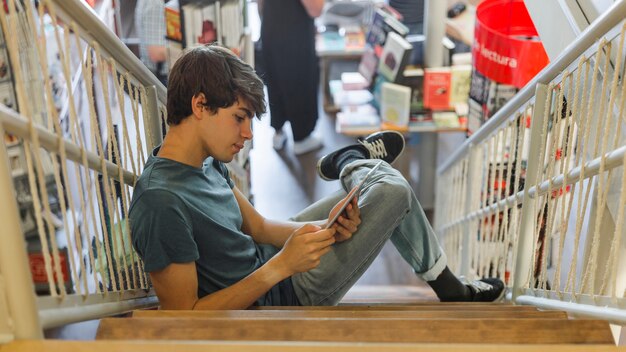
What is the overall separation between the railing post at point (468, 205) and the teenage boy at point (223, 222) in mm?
859

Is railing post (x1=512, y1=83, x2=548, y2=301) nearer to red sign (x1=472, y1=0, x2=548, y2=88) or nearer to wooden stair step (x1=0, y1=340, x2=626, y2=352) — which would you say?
red sign (x1=472, y1=0, x2=548, y2=88)

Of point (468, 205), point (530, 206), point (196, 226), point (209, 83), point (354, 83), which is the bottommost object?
point (468, 205)

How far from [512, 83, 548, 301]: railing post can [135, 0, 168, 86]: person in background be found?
5.95ft

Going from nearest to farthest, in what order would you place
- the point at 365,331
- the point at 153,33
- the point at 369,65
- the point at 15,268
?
the point at 15,268, the point at 365,331, the point at 153,33, the point at 369,65

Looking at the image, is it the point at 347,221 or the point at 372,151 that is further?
the point at 372,151

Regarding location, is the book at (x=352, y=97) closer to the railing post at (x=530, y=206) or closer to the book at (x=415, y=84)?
the book at (x=415, y=84)

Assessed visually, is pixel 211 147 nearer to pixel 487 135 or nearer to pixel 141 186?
pixel 141 186

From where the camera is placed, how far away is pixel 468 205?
285cm

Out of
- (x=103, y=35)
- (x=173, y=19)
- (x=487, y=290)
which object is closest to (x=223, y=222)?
(x=103, y=35)

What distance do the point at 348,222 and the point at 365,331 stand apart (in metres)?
0.63

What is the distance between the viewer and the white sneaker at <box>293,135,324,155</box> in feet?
14.7

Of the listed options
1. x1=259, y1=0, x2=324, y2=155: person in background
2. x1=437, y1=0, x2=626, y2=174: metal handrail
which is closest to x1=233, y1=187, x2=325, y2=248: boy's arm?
x1=437, y1=0, x2=626, y2=174: metal handrail

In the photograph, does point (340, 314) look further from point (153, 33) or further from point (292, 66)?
point (292, 66)

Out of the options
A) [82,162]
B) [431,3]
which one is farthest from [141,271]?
[431,3]
